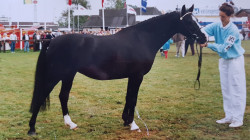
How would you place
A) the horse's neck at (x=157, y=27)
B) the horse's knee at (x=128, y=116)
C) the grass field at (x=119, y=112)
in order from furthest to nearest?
the horse's knee at (x=128, y=116) → the horse's neck at (x=157, y=27) → the grass field at (x=119, y=112)

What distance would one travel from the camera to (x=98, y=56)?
4.23 metres

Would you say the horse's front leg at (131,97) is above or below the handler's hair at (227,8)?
→ below

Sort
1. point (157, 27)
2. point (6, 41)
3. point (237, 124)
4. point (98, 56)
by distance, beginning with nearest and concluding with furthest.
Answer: point (98, 56), point (157, 27), point (237, 124), point (6, 41)

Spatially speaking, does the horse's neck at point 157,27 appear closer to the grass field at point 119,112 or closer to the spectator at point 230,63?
the spectator at point 230,63

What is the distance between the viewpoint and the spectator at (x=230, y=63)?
4.39 metres

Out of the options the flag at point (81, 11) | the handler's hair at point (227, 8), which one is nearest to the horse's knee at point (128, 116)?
the handler's hair at point (227, 8)

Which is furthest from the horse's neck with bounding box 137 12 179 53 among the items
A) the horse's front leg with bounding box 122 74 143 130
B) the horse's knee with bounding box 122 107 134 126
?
the horse's knee with bounding box 122 107 134 126

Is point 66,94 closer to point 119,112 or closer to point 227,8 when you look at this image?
point 119,112

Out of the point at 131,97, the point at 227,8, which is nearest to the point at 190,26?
the point at 227,8

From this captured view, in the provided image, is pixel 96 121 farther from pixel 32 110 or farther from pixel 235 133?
pixel 235 133

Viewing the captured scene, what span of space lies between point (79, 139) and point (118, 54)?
54.7 inches

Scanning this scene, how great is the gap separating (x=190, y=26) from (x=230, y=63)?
2.98ft

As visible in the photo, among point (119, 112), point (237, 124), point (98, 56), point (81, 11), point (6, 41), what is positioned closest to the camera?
point (98, 56)

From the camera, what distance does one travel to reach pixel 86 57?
425 centimetres
